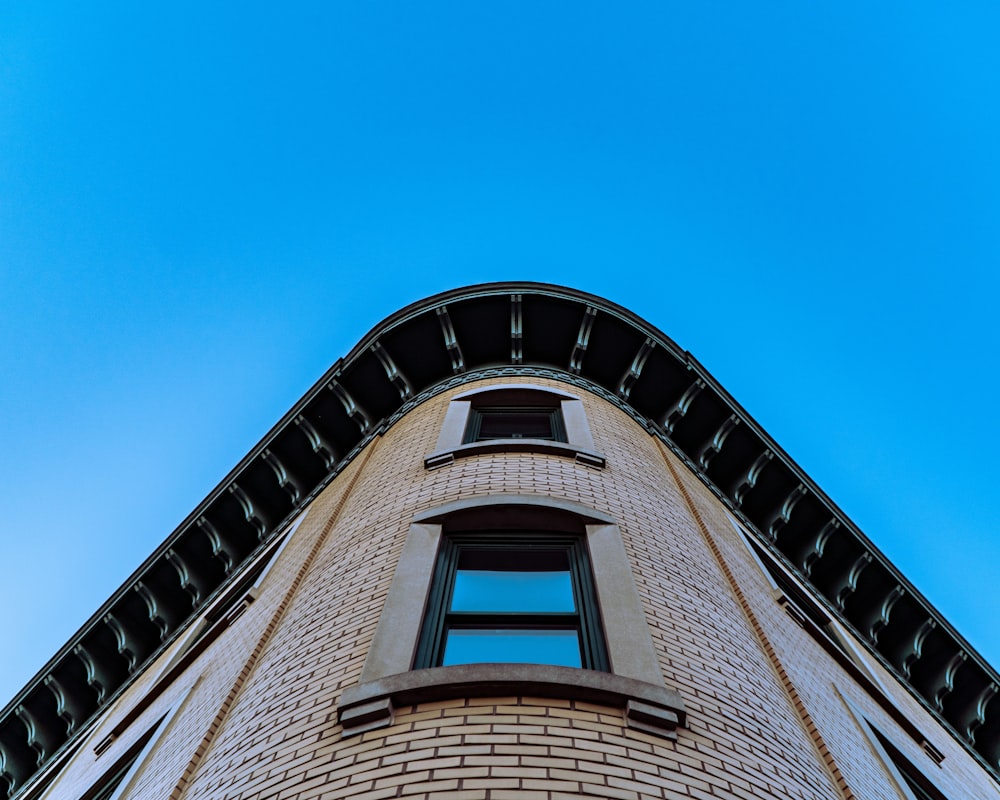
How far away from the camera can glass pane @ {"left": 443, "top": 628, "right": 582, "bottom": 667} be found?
6727 mm

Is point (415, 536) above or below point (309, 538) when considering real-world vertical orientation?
below

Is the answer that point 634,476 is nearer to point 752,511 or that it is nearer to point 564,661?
point 564,661

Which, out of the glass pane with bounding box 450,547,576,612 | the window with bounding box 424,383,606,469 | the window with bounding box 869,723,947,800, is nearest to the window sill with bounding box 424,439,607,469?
the window with bounding box 424,383,606,469

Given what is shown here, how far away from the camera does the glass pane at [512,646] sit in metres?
6.73

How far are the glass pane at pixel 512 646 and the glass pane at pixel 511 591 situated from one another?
0.30 metres

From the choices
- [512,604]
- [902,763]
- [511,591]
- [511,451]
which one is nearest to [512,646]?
[512,604]

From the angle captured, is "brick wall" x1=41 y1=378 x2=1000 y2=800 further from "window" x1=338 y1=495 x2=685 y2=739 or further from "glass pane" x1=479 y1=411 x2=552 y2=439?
"glass pane" x1=479 y1=411 x2=552 y2=439

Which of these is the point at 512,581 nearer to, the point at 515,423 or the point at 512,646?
the point at 512,646

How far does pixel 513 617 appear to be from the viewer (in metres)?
7.18

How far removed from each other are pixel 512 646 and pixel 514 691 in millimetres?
1035

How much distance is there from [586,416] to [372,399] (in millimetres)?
4657

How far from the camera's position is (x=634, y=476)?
10797 mm

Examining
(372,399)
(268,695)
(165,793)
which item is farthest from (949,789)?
(372,399)

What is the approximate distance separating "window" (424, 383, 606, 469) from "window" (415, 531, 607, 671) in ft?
6.60
